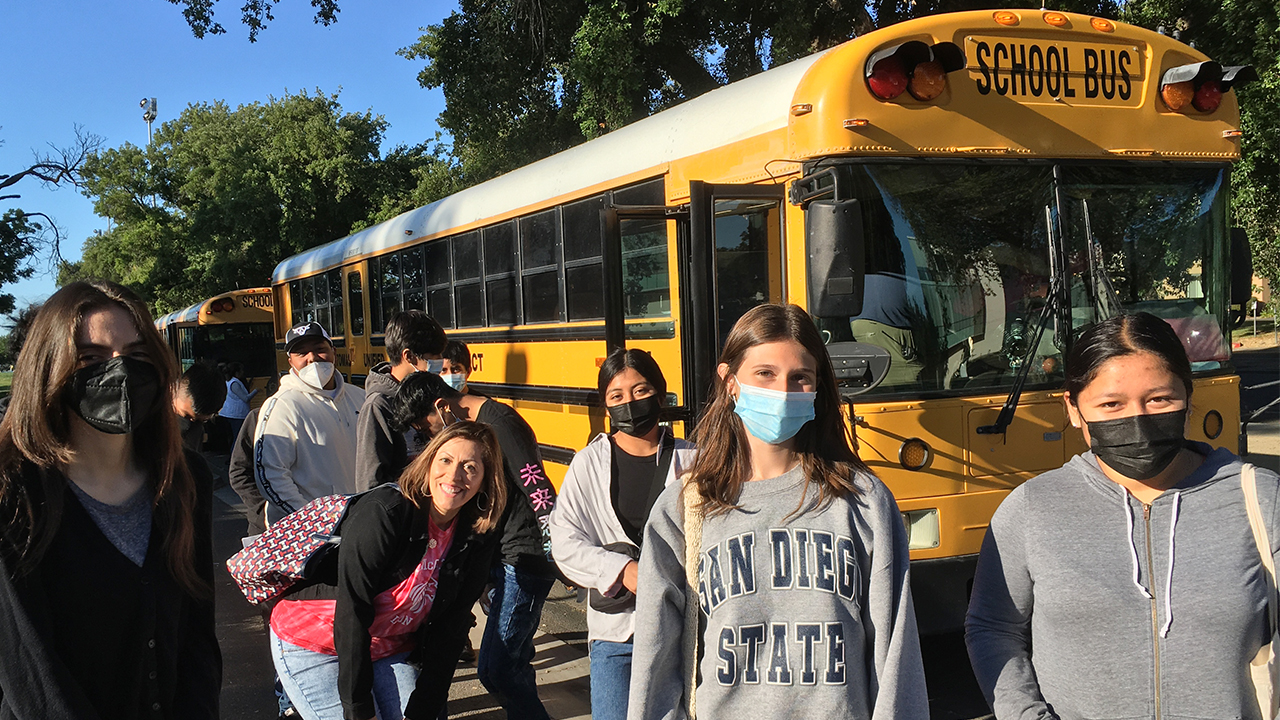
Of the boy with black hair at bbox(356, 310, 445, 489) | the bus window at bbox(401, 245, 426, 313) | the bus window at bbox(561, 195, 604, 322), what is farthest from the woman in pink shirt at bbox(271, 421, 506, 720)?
the bus window at bbox(401, 245, 426, 313)

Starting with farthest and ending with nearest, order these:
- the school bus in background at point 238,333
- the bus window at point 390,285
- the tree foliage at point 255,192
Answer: the tree foliage at point 255,192 → the school bus in background at point 238,333 → the bus window at point 390,285

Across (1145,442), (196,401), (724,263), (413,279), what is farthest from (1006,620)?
(413,279)

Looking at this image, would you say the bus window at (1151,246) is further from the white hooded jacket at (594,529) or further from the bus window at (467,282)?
the bus window at (467,282)

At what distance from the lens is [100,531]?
2.12 metres

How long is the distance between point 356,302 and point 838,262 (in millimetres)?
8060

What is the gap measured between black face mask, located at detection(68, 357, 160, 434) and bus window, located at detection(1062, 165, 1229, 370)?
154 inches

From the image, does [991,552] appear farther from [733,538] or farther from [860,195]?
[860,195]

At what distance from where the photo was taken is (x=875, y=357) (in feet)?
13.9

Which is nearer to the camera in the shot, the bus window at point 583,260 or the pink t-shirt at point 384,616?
the pink t-shirt at point 384,616

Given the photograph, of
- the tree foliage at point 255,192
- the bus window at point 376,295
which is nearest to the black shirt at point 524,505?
the bus window at point 376,295

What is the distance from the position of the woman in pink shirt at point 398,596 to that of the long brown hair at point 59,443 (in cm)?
73

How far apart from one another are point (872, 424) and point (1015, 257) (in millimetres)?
1043

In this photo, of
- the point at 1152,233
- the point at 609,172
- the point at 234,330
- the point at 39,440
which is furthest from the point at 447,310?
the point at 234,330

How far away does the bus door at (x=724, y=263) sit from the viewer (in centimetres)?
449
